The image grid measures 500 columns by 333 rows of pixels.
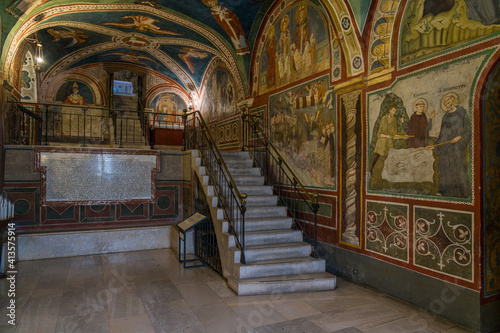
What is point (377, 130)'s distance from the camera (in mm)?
4398

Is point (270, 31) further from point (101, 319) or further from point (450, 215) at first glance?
→ point (101, 319)

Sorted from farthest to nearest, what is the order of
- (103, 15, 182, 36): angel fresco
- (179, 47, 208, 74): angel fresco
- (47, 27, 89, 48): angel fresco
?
(179, 47, 208, 74): angel fresco → (47, 27, 89, 48): angel fresco → (103, 15, 182, 36): angel fresco

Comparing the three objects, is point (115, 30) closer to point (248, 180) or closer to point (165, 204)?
point (165, 204)

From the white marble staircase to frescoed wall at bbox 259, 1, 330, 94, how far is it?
243cm

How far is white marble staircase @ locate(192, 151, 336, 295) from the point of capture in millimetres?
4180

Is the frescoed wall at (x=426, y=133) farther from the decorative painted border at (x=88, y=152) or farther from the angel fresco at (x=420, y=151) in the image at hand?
the decorative painted border at (x=88, y=152)

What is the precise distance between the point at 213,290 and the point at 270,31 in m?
5.48

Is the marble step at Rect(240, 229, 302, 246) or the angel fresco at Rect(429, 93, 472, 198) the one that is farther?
the marble step at Rect(240, 229, 302, 246)

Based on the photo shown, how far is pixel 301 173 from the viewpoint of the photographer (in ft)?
19.3

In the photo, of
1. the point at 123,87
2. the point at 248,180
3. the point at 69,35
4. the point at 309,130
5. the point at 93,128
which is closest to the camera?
the point at 309,130

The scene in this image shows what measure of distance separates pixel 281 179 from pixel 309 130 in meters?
1.25

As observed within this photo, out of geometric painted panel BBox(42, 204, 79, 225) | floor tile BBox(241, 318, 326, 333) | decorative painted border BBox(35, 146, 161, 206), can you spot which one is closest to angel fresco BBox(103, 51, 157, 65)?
decorative painted border BBox(35, 146, 161, 206)

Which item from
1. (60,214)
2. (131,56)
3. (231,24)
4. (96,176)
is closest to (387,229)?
(231,24)

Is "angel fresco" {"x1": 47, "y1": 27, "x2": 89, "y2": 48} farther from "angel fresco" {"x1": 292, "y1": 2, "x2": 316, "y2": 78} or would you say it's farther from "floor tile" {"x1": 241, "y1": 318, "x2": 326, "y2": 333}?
"floor tile" {"x1": 241, "y1": 318, "x2": 326, "y2": 333}
